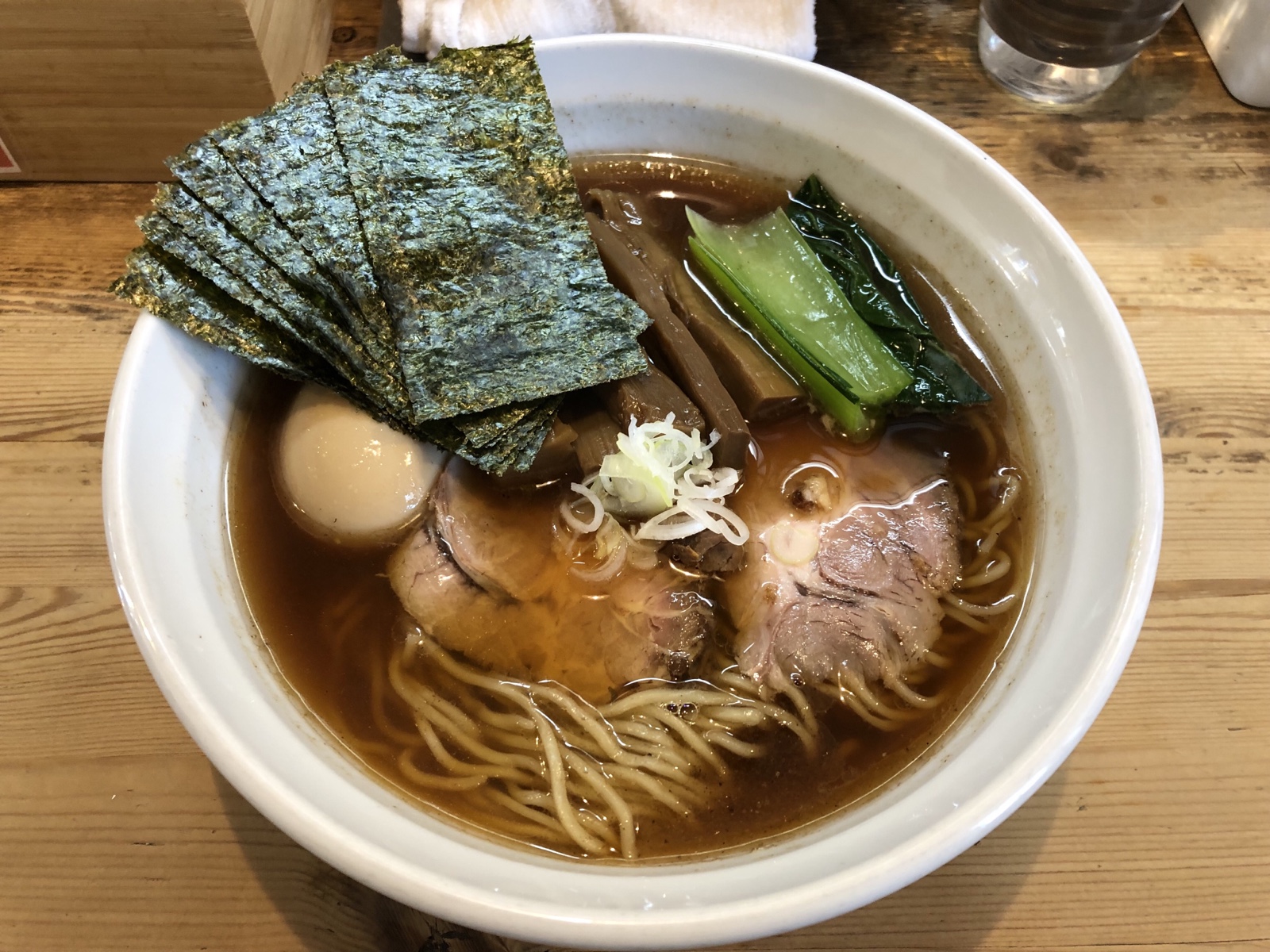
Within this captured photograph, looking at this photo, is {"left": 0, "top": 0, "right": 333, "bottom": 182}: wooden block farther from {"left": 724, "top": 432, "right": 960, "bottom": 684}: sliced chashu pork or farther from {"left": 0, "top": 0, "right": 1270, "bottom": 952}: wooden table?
{"left": 724, "top": 432, "right": 960, "bottom": 684}: sliced chashu pork

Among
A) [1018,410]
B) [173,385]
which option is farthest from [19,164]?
[1018,410]

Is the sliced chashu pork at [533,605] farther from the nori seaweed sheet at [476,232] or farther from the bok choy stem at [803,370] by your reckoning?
the bok choy stem at [803,370]

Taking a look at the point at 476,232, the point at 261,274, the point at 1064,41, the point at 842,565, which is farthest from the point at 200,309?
the point at 1064,41

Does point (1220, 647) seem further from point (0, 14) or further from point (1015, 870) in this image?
point (0, 14)

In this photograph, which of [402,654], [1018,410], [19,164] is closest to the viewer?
[402,654]

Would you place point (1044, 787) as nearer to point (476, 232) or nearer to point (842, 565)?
point (842, 565)

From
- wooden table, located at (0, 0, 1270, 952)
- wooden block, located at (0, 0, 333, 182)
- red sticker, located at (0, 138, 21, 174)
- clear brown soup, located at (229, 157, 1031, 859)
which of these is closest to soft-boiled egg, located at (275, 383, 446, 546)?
clear brown soup, located at (229, 157, 1031, 859)
